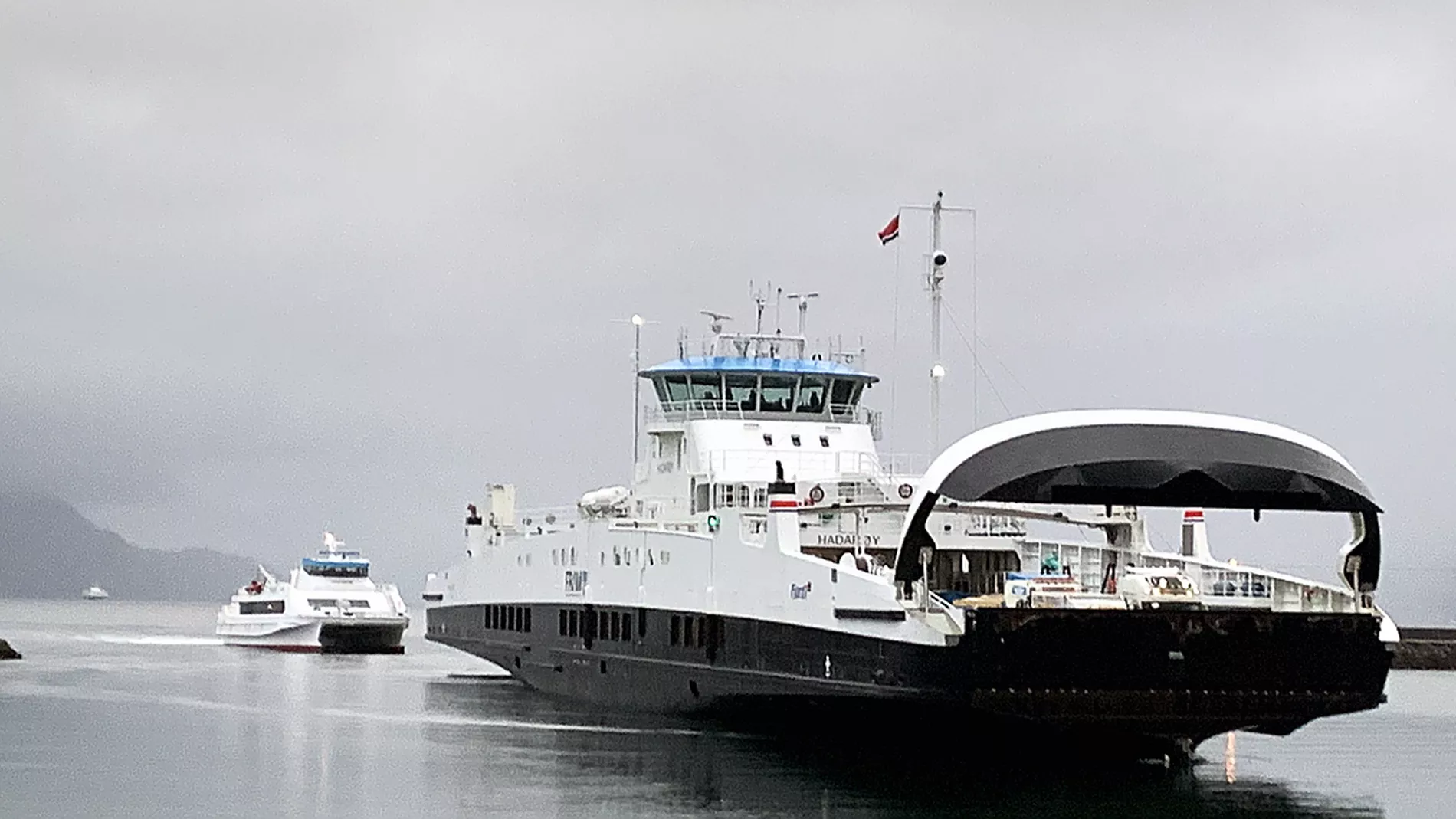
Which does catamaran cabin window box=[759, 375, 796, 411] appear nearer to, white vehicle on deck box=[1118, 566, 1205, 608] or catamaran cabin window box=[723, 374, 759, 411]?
catamaran cabin window box=[723, 374, 759, 411]

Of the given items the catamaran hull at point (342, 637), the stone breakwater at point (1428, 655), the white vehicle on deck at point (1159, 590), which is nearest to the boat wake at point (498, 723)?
the white vehicle on deck at point (1159, 590)

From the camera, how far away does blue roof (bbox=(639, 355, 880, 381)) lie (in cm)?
3872

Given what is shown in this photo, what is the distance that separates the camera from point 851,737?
92.5 ft

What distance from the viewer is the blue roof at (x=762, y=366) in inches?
1524

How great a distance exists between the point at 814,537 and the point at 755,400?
695cm

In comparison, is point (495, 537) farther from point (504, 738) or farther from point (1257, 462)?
point (1257, 462)

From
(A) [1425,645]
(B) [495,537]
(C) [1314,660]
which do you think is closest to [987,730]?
(C) [1314,660]

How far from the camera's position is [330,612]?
7094 cm

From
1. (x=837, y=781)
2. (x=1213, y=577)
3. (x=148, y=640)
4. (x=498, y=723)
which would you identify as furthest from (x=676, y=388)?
(x=148, y=640)

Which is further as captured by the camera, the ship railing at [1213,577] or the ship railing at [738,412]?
the ship railing at [738,412]

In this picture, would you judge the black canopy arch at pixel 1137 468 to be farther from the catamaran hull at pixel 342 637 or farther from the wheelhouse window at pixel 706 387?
the catamaran hull at pixel 342 637

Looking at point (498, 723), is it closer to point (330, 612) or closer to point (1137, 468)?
point (1137, 468)

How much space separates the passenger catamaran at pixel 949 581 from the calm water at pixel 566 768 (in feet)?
2.80

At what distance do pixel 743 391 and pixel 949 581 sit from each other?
7.21 meters
